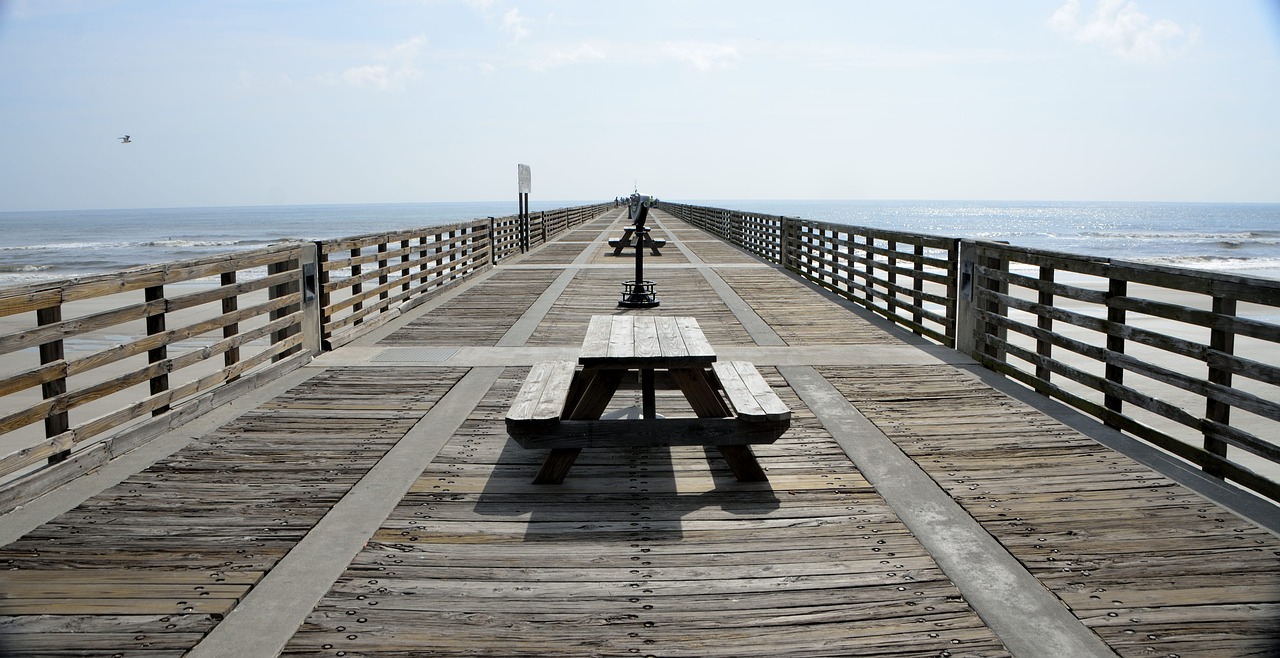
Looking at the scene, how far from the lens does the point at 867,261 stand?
1296 cm

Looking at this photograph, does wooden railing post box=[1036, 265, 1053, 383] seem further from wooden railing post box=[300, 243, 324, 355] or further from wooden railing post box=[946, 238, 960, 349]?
wooden railing post box=[300, 243, 324, 355]

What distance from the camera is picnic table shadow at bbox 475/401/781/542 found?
13.8 feet

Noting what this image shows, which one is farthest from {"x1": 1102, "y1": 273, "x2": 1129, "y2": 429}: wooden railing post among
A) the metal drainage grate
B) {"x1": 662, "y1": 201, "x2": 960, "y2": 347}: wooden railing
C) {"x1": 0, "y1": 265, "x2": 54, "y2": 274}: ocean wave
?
{"x1": 0, "y1": 265, "x2": 54, "y2": 274}: ocean wave

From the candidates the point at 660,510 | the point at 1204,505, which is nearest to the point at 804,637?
the point at 660,510

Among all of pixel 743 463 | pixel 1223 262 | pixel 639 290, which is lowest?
pixel 1223 262

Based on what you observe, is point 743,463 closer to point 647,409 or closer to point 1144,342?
point 647,409

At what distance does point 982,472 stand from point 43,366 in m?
5.04

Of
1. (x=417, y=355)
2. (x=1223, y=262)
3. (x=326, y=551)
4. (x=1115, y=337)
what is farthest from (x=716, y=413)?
(x=1223, y=262)

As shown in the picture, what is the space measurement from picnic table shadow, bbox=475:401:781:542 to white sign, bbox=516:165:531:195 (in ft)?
65.6

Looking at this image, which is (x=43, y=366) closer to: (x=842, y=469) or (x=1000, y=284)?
(x=842, y=469)

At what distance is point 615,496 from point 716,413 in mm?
706

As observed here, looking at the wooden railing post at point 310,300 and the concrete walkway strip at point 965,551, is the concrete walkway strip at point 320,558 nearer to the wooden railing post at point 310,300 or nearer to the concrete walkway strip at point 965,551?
the concrete walkway strip at point 965,551

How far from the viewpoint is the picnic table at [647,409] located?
454cm

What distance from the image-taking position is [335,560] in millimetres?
3834
